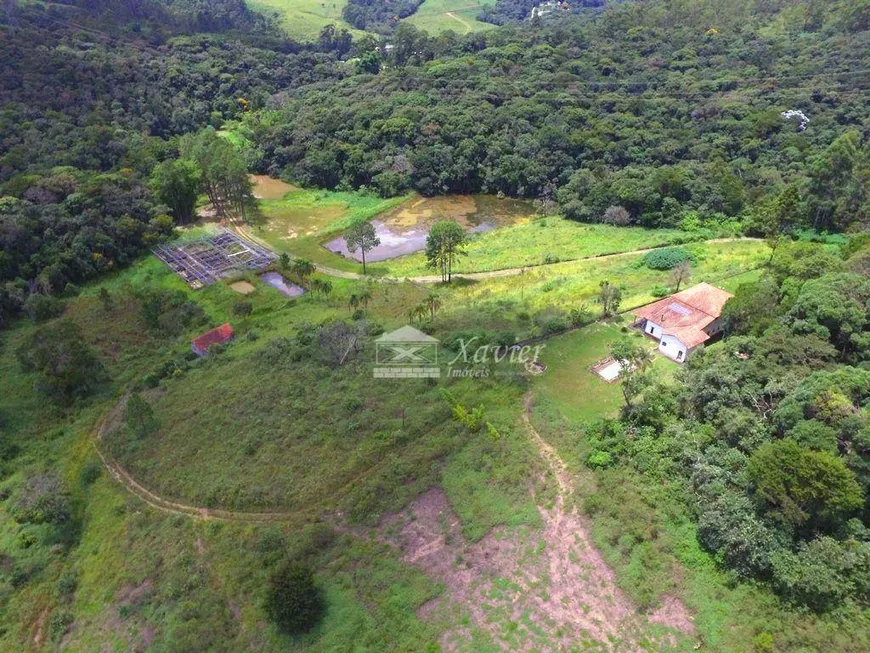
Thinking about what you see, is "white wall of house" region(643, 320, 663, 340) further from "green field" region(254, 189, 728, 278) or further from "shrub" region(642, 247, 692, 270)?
"green field" region(254, 189, 728, 278)

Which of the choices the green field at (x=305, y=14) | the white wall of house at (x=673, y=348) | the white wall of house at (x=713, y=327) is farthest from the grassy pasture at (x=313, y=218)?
the green field at (x=305, y=14)

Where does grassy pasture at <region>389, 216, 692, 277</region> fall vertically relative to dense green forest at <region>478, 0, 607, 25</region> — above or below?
below

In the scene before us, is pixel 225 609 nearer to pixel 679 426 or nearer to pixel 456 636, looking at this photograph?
pixel 456 636

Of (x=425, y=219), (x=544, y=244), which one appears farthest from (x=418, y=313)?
(x=425, y=219)

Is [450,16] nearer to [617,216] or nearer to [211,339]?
[617,216]

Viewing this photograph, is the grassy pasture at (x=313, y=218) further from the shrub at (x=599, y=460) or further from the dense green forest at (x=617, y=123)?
the shrub at (x=599, y=460)

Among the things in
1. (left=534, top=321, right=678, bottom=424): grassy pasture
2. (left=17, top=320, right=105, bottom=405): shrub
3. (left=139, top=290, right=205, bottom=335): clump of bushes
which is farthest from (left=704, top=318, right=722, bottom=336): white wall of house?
(left=17, top=320, right=105, bottom=405): shrub

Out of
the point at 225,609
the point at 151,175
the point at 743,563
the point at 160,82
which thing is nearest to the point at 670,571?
the point at 743,563
